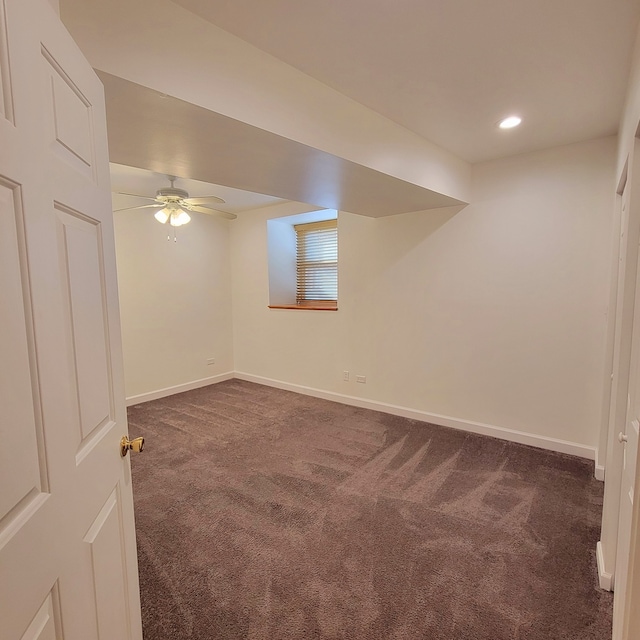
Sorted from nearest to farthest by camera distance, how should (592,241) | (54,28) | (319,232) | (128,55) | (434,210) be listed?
(54,28), (128,55), (592,241), (434,210), (319,232)

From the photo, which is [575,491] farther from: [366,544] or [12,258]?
[12,258]

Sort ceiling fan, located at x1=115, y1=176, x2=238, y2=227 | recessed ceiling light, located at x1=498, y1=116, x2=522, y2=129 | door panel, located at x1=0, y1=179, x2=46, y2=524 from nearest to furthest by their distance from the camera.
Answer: door panel, located at x1=0, y1=179, x2=46, y2=524
recessed ceiling light, located at x1=498, y1=116, x2=522, y2=129
ceiling fan, located at x1=115, y1=176, x2=238, y2=227

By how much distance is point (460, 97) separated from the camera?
2096mm

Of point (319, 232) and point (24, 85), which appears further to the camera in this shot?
point (319, 232)

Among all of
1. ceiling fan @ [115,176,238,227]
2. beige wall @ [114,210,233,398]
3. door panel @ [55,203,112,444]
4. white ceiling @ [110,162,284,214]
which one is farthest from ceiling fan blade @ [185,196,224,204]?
door panel @ [55,203,112,444]

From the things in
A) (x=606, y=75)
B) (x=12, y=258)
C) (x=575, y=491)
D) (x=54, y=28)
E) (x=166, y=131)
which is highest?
(x=606, y=75)

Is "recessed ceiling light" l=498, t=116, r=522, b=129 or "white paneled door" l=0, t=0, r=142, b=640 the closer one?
"white paneled door" l=0, t=0, r=142, b=640

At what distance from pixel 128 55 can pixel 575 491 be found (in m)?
3.47

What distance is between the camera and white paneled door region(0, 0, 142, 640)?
65 cm

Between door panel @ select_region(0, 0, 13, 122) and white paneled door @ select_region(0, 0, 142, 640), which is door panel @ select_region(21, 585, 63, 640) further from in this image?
door panel @ select_region(0, 0, 13, 122)

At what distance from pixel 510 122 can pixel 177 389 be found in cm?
463

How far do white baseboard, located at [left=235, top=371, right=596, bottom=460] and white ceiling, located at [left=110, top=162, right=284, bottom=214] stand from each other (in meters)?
2.47

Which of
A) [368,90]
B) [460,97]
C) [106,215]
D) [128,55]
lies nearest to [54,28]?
[106,215]

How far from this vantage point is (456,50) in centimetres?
169
